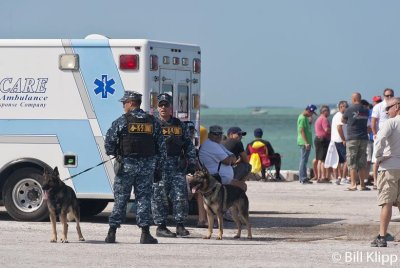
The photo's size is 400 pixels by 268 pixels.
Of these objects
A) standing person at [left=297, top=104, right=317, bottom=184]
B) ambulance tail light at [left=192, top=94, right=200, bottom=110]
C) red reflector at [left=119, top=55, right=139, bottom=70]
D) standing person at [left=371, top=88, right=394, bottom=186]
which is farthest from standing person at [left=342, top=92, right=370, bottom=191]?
red reflector at [left=119, top=55, right=139, bottom=70]

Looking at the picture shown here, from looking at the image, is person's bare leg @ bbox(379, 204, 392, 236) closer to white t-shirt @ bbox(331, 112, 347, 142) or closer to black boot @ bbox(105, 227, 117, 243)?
black boot @ bbox(105, 227, 117, 243)

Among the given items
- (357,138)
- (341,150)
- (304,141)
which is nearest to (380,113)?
(357,138)

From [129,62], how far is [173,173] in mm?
1780

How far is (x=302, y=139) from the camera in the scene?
25.5 meters

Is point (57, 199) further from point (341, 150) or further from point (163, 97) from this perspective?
point (341, 150)

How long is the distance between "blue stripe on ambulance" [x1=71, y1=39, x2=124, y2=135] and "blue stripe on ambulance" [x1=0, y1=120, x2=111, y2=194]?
0.89 ft

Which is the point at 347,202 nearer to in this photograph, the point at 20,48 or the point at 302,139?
the point at 302,139

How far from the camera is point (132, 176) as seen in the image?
14.2 m

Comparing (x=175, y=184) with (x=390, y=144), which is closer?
(x=390, y=144)

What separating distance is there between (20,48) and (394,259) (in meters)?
6.40

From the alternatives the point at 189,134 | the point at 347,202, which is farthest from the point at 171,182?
the point at 347,202

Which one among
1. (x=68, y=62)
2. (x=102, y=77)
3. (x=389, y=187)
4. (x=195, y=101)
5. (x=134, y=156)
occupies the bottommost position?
(x=389, y=187)

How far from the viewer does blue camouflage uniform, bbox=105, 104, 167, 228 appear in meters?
14.2

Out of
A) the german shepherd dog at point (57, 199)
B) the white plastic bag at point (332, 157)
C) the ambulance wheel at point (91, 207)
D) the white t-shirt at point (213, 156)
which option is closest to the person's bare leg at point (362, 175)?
the white plastic bag at point (332, 157)
